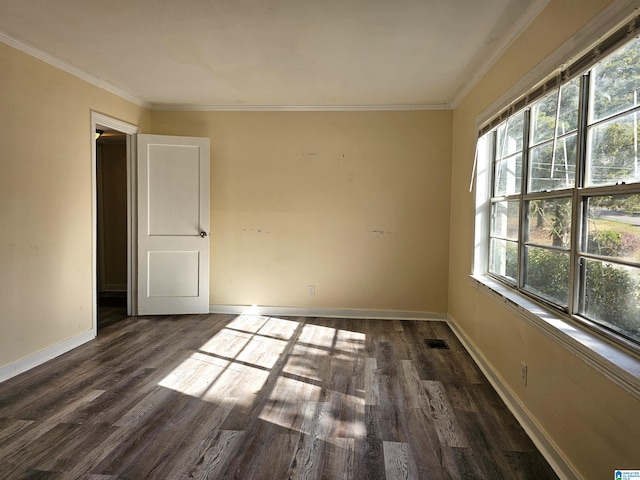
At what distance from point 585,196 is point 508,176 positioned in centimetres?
127

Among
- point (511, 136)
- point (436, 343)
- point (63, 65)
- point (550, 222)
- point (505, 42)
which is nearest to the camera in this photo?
point (550, 222)

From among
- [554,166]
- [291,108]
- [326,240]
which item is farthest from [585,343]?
[291,108]

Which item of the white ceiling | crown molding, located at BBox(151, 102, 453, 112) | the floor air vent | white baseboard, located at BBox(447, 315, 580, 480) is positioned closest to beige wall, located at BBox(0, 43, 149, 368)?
the white ceiling

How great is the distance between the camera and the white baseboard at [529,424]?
2.00 m

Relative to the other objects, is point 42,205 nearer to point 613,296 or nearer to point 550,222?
point 550,222

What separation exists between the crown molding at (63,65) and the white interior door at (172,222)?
0.56 m

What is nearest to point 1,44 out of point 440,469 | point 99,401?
point 99,401

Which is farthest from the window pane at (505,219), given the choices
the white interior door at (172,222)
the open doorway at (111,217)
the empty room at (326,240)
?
the open doorway at (111,217)

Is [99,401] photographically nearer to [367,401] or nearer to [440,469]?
[367,401]

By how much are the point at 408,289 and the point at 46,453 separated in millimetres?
3850

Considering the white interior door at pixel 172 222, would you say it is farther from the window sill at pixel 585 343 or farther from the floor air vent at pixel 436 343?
the window sill at pixel 585 343

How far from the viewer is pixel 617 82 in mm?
1777

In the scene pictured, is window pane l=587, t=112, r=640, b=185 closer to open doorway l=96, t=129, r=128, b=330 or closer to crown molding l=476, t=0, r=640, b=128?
crown molding l=476, t=0, r=640, b=128

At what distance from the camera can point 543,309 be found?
241cm
